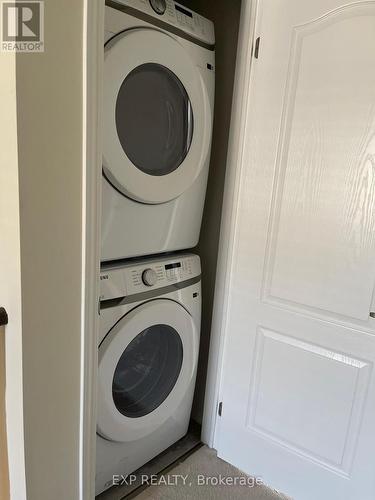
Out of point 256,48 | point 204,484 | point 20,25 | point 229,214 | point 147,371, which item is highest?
point 256,48

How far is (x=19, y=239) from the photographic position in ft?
3.00

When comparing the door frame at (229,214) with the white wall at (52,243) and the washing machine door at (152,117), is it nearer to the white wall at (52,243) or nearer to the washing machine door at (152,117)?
the washing machine door at (152,117)

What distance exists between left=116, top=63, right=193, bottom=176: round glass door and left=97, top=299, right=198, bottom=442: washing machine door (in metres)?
0.53

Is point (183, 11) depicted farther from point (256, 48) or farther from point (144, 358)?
point (144, 358)

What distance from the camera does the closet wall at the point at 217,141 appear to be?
1715 millimetres

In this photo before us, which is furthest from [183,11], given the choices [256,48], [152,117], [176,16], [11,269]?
[11,269]

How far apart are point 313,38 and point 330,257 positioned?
0.76 m

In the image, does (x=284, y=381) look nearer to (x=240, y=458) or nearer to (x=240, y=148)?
(x=240, y=458)

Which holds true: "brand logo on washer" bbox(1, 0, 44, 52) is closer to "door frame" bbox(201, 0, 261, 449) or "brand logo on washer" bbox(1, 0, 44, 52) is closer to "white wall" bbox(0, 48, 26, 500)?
"white wall" bbox(0, 48, 26, 500)

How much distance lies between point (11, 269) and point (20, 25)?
0.54m

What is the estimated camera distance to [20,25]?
0.82m

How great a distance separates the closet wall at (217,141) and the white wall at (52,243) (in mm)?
918

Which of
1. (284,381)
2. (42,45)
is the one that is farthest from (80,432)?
(42,45)

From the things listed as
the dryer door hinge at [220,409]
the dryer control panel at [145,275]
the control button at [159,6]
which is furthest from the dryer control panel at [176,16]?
the dryer door hinge at [220,409]
